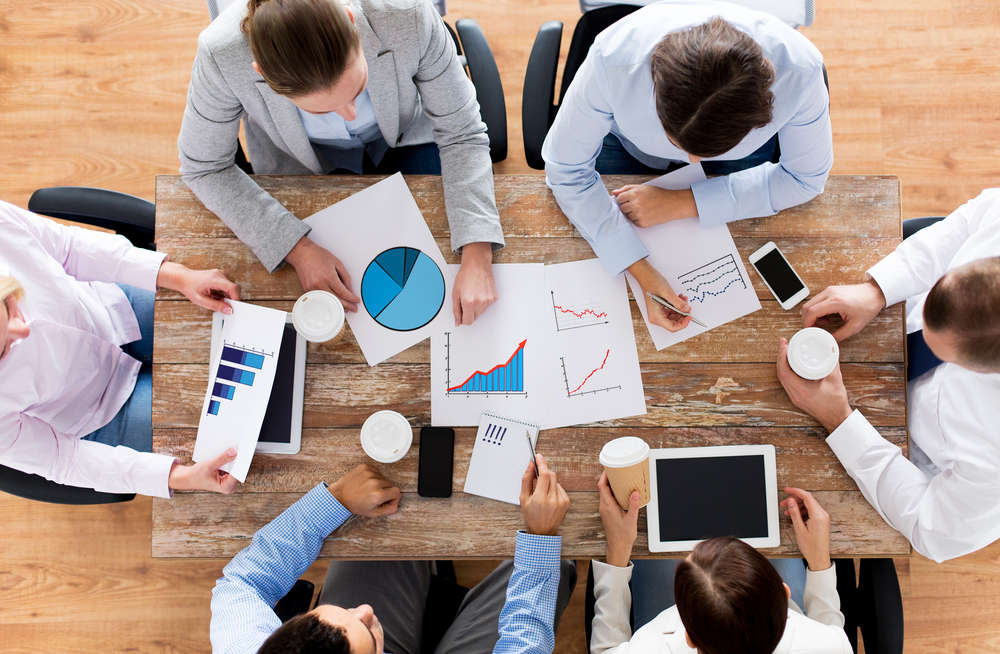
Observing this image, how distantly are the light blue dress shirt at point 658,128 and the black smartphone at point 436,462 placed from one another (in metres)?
0.51

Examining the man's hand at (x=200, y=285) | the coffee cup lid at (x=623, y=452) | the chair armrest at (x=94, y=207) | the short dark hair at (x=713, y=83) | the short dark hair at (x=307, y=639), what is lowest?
the short dark hair at (x=307, y=639)

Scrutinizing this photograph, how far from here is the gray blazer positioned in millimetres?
1271

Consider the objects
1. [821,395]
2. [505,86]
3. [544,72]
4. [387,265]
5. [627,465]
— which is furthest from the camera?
[505,86]

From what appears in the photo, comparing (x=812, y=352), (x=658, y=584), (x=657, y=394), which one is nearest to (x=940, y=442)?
(x=812, y=352)

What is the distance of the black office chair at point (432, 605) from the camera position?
1.52 meters

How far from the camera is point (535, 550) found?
133 cm

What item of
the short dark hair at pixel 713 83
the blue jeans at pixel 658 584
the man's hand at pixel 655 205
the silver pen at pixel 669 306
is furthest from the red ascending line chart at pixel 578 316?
the blue jeans at pixel 658 584

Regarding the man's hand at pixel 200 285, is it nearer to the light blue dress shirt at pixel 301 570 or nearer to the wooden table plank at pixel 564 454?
the wooden table plank at pixel 564 454

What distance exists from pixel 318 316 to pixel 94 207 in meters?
0.63

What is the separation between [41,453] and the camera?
4.50 feet

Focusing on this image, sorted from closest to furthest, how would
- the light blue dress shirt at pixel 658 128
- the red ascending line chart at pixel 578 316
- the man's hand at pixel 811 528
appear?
the light blue dress shirt at pixel 658 128, the man's hand at pixel 811 528, the red ascending line chart at pixel 578 316

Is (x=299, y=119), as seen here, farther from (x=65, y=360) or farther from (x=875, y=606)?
(x=875, y=606)

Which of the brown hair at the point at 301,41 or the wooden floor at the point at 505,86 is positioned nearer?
the brown hair at the point at 301,41

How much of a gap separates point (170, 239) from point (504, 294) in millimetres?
744
